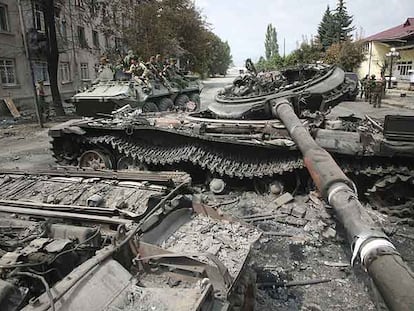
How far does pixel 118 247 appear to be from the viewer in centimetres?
296

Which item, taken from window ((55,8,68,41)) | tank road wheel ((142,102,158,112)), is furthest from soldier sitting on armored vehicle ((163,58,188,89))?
window ((55,8,68,41))

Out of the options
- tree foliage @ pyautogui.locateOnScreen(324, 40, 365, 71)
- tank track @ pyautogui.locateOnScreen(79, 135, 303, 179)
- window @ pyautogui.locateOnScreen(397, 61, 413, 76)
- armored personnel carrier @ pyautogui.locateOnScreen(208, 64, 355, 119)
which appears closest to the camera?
tank track @ pyautogui.locateOnScreen(79, 135, 303, 179)

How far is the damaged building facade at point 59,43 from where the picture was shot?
64.6 ft

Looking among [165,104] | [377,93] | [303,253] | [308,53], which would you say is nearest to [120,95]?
[165,104]

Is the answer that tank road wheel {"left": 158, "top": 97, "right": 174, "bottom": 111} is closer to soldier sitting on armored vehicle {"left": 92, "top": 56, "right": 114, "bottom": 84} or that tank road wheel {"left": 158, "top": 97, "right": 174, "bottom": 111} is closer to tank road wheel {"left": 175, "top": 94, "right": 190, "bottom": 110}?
tank road wheel {"left": 175, "top": 94, "right": 190, "bottom": 110}

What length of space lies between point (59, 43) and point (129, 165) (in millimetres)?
18798

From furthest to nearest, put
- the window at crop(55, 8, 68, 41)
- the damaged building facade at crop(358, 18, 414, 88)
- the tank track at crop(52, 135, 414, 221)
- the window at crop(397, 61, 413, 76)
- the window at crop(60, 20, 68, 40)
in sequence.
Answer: the window at crop(397, 61, 413, 76), the damaged building facade at crop(358, 18, 414, 88), the window at crop(60, 20, 68, 40), the window at crop(55, 8, 68, 41), the tank track at crop(52, 135, 414, 221)

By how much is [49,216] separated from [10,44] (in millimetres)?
19307

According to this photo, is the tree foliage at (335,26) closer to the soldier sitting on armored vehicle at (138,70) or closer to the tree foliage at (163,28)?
the tree foliage at (163,28)

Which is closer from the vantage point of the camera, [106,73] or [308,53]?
[106,73]

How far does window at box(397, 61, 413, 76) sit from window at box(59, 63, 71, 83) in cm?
2383

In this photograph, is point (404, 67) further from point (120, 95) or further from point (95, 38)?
point (120, 95)

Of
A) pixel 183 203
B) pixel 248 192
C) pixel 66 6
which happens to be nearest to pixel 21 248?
pixel 183 203

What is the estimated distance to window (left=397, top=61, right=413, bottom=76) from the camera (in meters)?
28.7
